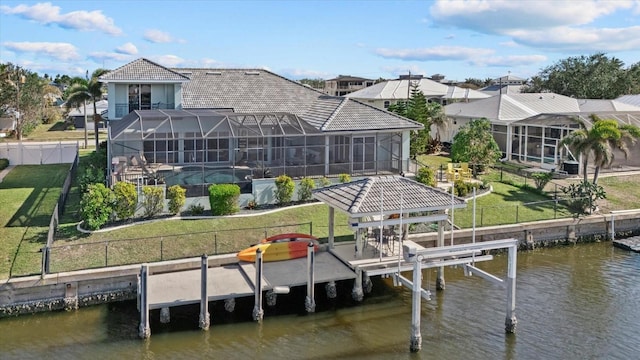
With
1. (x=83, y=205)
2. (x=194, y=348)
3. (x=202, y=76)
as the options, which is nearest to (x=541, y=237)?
(x=194, y=348)

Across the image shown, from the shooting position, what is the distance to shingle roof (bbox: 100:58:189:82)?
35.5 meters

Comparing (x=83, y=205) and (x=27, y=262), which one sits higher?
(x=83, y=205)

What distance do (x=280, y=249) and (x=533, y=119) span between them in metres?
27.0

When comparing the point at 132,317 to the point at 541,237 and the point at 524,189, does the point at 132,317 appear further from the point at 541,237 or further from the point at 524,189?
the point at 524,189

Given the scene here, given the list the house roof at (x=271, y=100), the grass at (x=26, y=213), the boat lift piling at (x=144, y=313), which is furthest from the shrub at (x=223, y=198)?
the boat lift piling at (x=144, y=313)

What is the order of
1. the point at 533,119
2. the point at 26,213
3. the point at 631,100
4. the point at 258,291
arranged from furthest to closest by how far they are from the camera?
1. the point at 631,100
2. the point at 533,119
3. the point at 26,213
4. the point at 258,291

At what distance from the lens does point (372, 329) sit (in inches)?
775

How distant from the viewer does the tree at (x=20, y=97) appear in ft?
214

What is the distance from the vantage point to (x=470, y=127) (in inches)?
1560

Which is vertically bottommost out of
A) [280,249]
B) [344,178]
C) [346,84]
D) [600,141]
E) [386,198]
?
[280,249]

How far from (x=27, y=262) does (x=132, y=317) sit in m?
5.04

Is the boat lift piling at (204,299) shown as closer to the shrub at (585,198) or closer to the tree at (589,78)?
the shrub at (585,198)

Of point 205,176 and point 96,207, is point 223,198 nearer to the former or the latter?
point 205,176

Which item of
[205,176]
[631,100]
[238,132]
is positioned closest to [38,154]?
[238,132]
